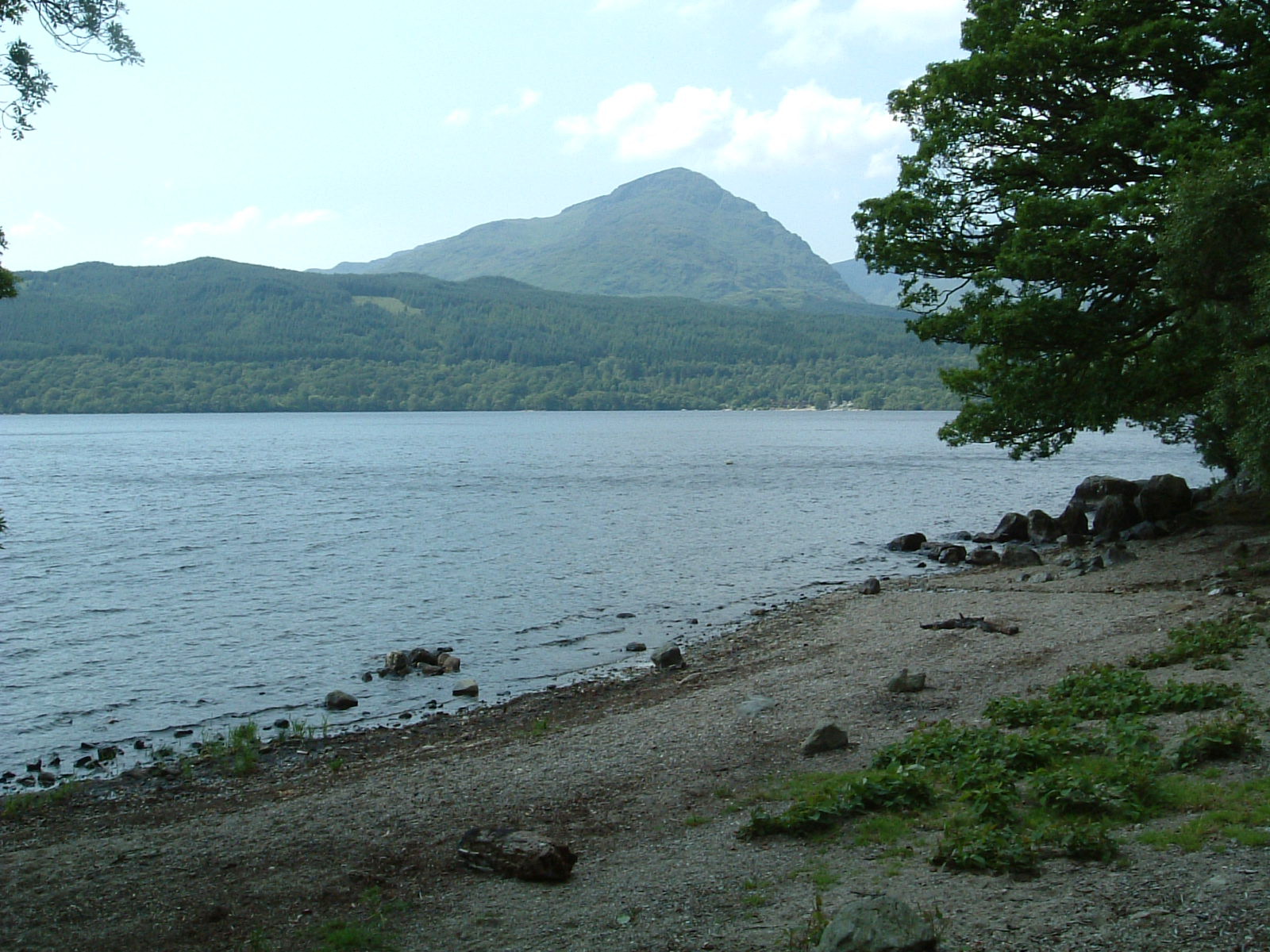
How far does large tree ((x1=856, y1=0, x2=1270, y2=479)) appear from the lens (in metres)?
23.7

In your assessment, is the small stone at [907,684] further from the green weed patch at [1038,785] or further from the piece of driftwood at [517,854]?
the piece of driftwood at [517,854]

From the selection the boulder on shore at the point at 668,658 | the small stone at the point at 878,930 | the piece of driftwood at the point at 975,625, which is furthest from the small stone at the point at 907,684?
the small stone at the point at 878,930

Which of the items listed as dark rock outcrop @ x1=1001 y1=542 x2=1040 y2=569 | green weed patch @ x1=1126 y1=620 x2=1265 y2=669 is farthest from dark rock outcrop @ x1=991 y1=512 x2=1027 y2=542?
green weed patch @ x1=1126 y1=620 x2=1265 y2=669

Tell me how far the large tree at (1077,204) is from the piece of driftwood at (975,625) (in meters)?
5.77

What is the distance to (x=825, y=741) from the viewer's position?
13.2m

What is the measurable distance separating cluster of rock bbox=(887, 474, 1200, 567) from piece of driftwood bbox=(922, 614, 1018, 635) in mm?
9892

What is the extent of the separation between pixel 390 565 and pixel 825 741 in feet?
99.0

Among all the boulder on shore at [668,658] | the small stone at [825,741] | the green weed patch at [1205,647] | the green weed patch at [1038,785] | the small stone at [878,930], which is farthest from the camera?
the boulder on shore at [668,658]

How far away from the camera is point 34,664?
82.2 ft

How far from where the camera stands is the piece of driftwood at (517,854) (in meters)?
9.48

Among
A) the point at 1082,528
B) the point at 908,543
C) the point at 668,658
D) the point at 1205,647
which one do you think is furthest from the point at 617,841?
the point at 1082,528

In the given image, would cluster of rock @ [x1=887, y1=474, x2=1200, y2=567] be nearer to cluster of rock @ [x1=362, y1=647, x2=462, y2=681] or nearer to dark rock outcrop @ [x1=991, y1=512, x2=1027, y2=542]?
dark rock outcrop @ [x1=991, y1=512, x2=1027, y2=542]

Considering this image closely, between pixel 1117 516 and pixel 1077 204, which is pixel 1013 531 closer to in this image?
pixel 1117 516

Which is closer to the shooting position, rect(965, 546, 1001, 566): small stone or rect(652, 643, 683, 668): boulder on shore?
rect(652, 643, 683, 668): boulder on shore
